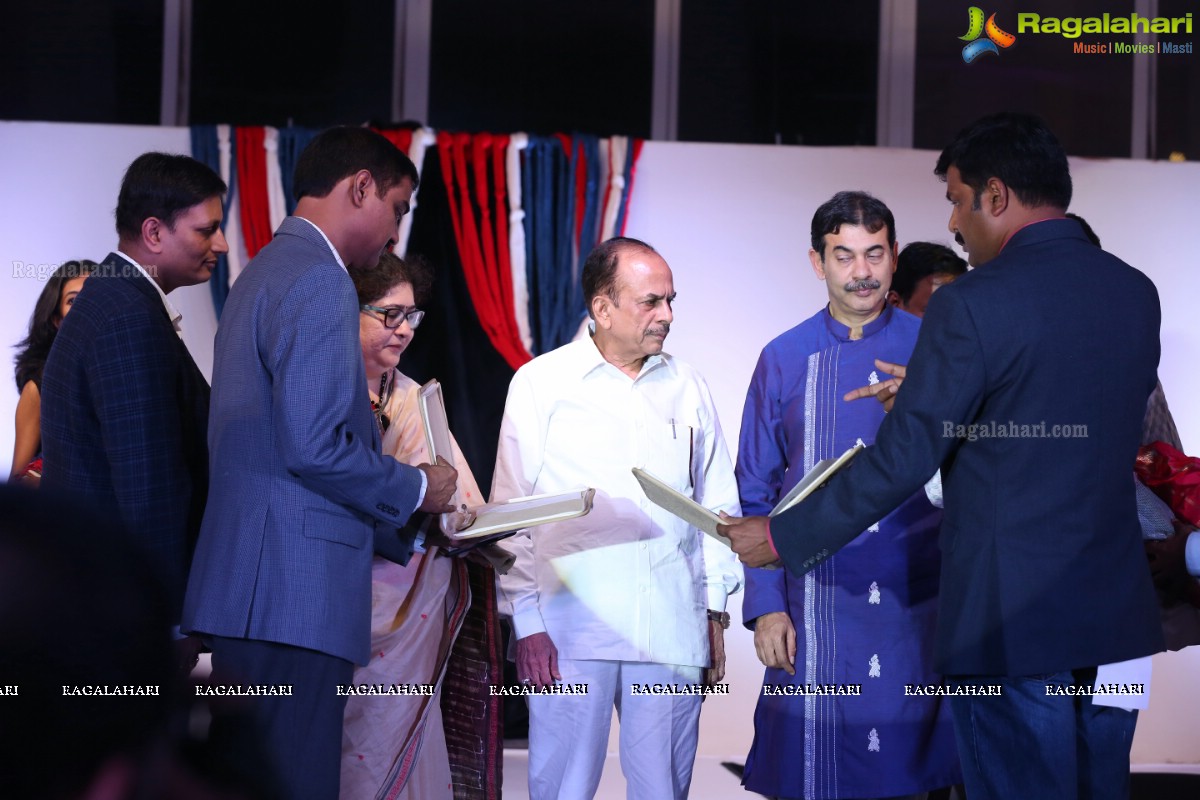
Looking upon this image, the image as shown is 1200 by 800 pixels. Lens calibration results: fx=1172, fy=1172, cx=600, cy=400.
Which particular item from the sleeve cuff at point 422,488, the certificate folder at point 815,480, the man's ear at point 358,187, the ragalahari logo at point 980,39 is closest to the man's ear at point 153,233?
the man's ear at point 358,187

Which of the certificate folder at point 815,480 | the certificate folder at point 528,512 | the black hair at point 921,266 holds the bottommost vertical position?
the certificate folder at point 528,512

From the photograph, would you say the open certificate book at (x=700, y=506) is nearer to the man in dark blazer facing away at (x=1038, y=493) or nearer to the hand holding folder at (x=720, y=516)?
the hand holding folder at (x=720, y=516)

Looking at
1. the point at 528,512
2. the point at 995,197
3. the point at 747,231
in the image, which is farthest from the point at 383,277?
the point at 747,231

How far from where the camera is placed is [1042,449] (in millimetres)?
2133

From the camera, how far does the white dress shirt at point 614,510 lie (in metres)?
2.93

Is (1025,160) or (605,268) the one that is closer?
(1025,160)

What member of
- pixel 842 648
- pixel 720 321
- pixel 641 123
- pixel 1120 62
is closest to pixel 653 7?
pixel 641 123

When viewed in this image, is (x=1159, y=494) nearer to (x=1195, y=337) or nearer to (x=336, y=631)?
(x=336, y=631)

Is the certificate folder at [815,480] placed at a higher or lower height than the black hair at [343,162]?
lower

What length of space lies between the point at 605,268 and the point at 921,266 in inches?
55.7

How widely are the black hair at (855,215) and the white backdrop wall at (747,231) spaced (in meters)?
2.03

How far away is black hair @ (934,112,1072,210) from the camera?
90.4 inches

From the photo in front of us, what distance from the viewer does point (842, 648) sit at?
2.94 metres

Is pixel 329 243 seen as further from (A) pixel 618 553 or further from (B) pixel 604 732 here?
(B) pixel 604 732
